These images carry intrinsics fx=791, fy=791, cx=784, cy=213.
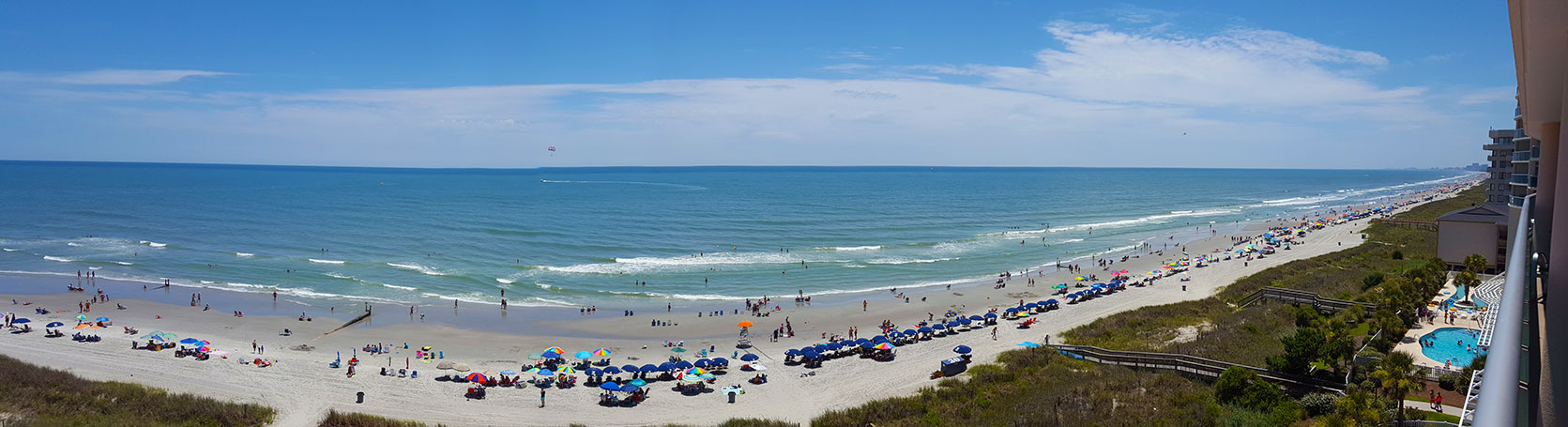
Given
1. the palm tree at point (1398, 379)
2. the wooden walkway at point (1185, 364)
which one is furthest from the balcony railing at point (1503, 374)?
the wooden walkway at point (1185, 364)

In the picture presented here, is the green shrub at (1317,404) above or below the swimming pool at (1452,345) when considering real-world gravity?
below

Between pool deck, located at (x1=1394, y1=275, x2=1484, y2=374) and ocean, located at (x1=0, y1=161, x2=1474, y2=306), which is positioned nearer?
pool deck, located at (x1=1394, y1=275, x2=1484, y2=374)

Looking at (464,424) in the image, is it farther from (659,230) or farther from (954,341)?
(659,230)

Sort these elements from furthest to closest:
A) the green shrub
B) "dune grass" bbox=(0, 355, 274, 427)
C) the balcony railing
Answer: "dune grass" bbox=(0, 355, 274, 427), the green shrub, the balcony railing

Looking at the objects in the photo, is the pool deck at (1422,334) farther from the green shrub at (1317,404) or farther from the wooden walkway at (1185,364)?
the green shrub at (1317,404)

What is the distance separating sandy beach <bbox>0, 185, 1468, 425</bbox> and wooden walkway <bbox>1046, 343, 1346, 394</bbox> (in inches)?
168

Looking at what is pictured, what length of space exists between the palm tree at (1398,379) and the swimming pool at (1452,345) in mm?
2256

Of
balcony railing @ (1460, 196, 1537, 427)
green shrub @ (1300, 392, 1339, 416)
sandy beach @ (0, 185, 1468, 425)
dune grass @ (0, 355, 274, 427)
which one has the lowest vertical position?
sandy beach @ (0, 185, 1468, 425)

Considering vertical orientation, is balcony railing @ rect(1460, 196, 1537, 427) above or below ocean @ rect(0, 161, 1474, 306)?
above

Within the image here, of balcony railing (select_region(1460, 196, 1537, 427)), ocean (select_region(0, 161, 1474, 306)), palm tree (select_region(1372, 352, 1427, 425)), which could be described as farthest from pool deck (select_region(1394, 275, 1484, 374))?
ocean (select_region(0, 161, 1474, 306))

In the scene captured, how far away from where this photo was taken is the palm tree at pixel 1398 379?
1667cm

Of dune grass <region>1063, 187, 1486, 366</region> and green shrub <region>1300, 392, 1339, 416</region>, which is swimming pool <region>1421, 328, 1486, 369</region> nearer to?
dune grass <region>1063, 187, 1486, 366</region>

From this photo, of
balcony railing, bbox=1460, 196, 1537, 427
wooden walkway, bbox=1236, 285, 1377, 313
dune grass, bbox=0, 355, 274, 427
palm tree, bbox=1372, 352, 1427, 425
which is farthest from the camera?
wooden walkway, bbox=1236, 285, 1377, 313

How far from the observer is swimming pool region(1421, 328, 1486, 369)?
845 inches
